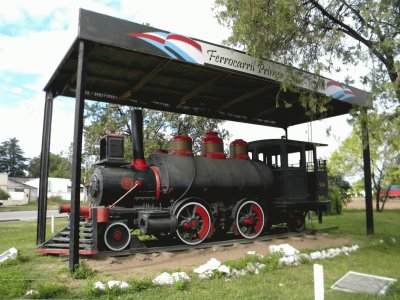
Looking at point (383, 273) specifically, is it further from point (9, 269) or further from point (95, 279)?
point (9, 269)

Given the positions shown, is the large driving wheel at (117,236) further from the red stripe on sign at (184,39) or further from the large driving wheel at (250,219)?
the red stripe on sign at (184,39)

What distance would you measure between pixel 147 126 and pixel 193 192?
1213 centimetres

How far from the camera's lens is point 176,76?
9.92 m

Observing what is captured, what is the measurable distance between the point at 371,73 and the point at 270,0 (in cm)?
281

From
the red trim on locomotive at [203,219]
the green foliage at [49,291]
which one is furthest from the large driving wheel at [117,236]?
the green foliage at [49,291]

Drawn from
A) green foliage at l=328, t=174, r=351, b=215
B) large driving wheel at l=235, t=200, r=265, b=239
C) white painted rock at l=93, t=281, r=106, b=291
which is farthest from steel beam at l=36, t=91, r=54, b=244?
green foliage at l=328, t=174, r=351, b=215

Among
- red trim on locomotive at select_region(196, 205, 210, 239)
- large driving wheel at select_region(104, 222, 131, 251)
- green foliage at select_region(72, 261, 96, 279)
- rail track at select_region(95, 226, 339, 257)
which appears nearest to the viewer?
green foliage at select_region(72, 261, 96, 279)

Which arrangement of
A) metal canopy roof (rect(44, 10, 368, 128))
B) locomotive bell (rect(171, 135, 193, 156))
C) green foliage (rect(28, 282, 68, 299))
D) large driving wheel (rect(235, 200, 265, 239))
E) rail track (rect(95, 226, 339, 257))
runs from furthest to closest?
large driving wheel (rect(235, 200, 265, 239)) < locomotive bell (rect(171, 135, 193, 156)) < rail track (rect(95, 226, 339, 257)) < metal canopy roof (rect(44, 10, 368, 128)) < green foliage (rect(28, 282, 68, 299))

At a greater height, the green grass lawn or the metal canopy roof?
the metal canopy roof

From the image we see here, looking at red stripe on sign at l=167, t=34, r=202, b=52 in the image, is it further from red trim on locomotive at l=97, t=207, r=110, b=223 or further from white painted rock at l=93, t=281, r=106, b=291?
white painted rock at l=93, t=281, r=106, b=291

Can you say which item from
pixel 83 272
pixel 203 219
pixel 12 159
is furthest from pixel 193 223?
pixel 12 159

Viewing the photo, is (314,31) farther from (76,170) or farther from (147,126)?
(147,126)

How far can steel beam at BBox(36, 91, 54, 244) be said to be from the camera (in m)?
9.70

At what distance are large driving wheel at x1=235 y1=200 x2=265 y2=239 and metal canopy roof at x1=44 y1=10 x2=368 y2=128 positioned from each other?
10.6ft
